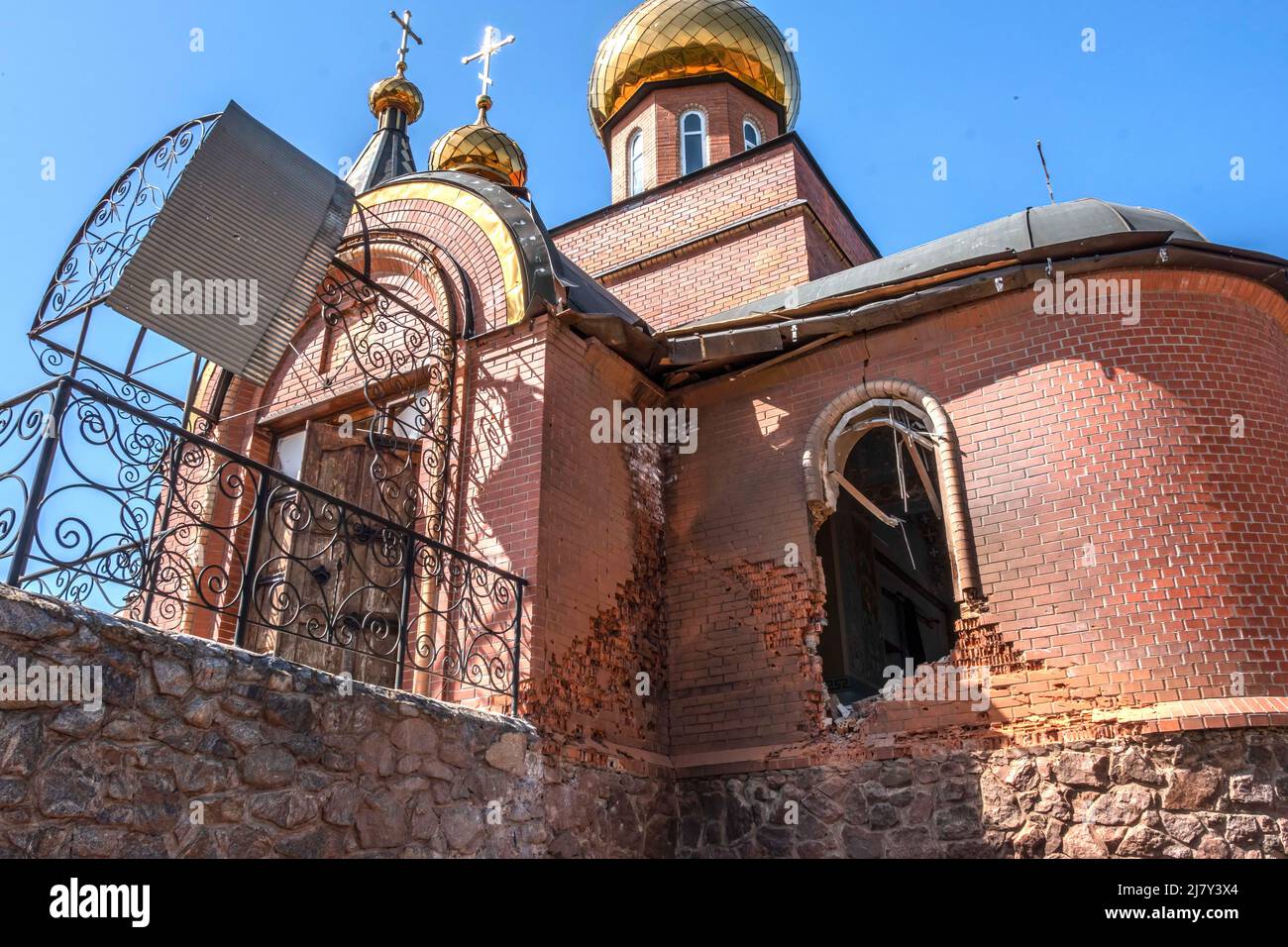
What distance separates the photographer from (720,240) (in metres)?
11.0

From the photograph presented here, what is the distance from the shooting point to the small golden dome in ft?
37.3

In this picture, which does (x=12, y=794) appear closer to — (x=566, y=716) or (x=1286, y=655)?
(x=566, y=716)

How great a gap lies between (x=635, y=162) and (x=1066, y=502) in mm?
8293

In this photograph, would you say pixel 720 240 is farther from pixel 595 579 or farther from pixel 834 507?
pixel 595 579

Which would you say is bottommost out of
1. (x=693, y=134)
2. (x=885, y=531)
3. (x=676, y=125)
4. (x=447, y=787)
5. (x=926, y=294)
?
(x=447, y=787)

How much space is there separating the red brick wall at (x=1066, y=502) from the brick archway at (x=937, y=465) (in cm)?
7

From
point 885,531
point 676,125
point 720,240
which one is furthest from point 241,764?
point 676,125

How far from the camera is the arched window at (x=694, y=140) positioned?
12320mm

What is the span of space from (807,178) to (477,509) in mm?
6635

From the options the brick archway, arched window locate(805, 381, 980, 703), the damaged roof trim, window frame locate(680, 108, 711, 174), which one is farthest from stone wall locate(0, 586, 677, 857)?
window frame locate(680, 108, 711, 174)

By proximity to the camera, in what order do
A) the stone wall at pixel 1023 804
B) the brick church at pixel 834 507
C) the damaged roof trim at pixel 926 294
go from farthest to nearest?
the damaged roof trim at pixel 926 294 → the brick church at pixel 834 507 → the stone wall at pixel 1023 804

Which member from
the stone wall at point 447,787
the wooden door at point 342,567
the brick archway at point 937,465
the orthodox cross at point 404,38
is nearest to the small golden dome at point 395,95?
the orthodox cross at point 404,38

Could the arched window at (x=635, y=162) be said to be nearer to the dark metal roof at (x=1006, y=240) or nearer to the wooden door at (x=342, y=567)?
the dark metal roof at (x=1006, y=240)

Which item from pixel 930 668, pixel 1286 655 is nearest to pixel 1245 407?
pixel 1286 655
